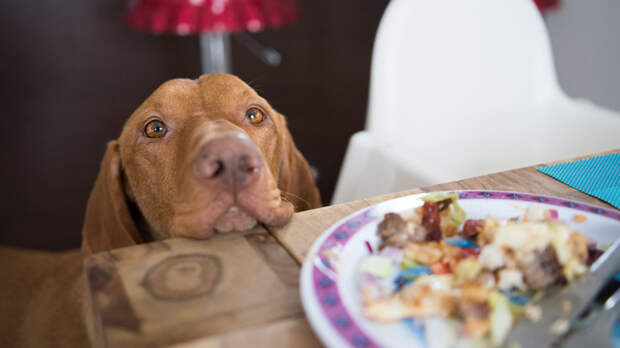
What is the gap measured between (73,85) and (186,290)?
161 inches

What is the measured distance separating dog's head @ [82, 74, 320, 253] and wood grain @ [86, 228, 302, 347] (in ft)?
0.38

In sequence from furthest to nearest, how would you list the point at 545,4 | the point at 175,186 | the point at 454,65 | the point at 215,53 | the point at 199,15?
the point at 545,4
the point at 215,53
the point at 199,15
the point at 454,65
the point at 175,186

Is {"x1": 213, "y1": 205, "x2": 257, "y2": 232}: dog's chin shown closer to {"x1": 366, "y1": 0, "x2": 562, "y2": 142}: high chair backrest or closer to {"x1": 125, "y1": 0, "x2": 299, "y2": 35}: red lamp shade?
{"x1": 366, "y1": 0, "x2": 562, "y2": 142}: high chair backrest

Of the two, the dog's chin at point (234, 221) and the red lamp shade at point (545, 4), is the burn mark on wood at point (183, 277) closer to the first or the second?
the dog's chin at point (234, 221)

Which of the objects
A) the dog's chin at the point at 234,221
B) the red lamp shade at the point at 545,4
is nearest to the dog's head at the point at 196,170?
the dog's chin at the point at 234,221

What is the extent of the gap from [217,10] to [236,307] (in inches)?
96.1

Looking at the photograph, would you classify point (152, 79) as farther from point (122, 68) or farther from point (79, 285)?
point (79, 285)

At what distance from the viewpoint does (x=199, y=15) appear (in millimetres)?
2836

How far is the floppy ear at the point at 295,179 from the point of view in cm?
177

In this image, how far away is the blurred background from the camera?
387 centimetres

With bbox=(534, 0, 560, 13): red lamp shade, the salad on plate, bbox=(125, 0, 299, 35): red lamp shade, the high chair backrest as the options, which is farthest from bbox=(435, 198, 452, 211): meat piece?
bbox=(534, 0, 560, 13): red lamp shade

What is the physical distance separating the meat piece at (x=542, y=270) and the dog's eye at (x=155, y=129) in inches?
42.5

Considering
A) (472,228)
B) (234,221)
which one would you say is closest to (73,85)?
(234,221)

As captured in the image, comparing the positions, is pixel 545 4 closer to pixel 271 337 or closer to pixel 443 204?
pixel 443 204
